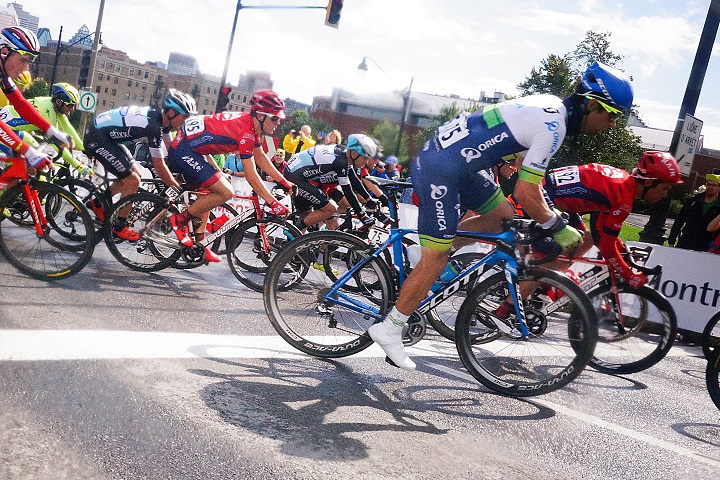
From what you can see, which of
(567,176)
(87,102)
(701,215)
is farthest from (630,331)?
(87,102)

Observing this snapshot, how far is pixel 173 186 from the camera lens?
7.07 meters

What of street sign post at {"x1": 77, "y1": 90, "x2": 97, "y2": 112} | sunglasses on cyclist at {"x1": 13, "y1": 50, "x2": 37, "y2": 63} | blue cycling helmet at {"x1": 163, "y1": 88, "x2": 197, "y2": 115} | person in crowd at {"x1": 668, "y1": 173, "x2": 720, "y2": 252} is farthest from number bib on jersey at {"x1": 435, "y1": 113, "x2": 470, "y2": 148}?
street sign post at {"x1": 77, "y1": 90, "x2": 97, "y2": 112}

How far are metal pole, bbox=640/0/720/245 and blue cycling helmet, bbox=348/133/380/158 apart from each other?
5.97 m

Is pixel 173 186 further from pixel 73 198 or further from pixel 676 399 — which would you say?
pixel 676 399

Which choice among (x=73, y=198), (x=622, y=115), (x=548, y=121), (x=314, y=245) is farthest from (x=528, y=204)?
(x=73, y=198)

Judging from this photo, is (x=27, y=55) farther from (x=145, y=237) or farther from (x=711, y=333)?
(x=711, y=333)

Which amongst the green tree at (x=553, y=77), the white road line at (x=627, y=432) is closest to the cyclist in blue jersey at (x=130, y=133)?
the white road line at (x=627, y=432)

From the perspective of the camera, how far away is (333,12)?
1853 cm

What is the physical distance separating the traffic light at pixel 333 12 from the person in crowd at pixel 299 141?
178 inches

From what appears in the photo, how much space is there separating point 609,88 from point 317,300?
93.7 inches

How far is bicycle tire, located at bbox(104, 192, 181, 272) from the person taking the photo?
22.4 feet

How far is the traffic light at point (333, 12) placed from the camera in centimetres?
1845

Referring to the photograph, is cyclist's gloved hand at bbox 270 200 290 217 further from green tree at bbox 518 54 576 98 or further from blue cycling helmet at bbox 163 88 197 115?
green tree at bbox 518 54 576 98

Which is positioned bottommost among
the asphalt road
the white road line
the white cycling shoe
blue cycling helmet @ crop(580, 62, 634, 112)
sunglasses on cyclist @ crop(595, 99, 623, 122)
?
the asphalt road
